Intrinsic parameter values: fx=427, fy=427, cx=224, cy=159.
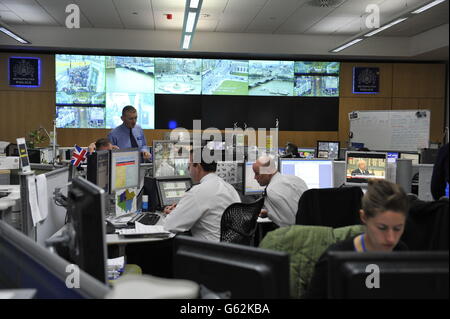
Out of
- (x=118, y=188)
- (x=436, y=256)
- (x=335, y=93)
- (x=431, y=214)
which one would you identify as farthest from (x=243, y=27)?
(x=436, y=256)

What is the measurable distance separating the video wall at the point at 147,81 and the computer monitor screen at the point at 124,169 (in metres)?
5.54

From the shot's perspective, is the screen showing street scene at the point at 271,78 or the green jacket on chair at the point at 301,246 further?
the screen showing street scene at the point at 271,78

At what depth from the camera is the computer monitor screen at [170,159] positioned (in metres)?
3.77

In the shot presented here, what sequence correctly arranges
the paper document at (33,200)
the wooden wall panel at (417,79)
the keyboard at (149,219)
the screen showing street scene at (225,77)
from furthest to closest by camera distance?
1. the wooden wall panel at (417,79)
2. the screen showing street scene at (225,77)
3. the keyboard at (149,219)
4. the paper document at (33,200)

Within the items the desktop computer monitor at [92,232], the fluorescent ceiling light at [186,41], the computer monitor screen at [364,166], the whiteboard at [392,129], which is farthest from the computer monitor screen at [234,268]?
the fluorescent ceiling light at [186,41]

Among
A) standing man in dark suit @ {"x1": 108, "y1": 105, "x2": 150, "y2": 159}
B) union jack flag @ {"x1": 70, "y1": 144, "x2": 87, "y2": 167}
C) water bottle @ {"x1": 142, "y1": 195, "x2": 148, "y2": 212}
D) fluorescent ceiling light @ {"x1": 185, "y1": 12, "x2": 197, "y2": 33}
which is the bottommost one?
water bottle @ {"x1": 142, "y1": 195, "x2": 148, "y2": 212}

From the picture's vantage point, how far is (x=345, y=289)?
86 centimetres

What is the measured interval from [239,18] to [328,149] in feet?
10.1

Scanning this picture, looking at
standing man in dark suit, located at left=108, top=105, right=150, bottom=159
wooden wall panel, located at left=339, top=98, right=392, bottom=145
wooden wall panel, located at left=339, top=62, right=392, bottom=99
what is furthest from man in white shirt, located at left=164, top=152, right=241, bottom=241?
wooden wall panel, located at left=339, top=62, right=392, bottom=99

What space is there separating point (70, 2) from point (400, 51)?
6.47 meters

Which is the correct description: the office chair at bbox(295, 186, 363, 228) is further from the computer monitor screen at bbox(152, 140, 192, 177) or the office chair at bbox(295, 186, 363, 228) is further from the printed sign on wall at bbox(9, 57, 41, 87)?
the printed sign on wall at bbox(9, 57, 41, 87)

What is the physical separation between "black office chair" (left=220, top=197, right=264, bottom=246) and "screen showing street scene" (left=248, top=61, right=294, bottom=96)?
6.66 m

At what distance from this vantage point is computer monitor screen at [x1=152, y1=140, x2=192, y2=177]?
377 centimetres

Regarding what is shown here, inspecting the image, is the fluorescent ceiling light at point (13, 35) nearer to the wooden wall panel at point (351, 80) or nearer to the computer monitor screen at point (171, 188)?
the computer monitor screen at point (171, 188)
